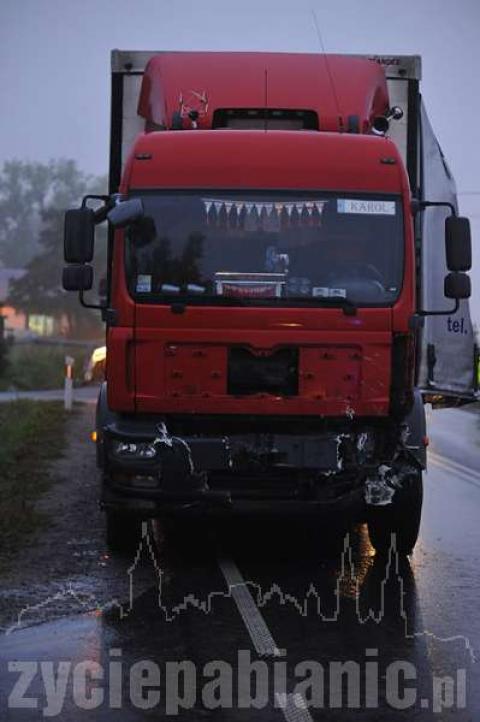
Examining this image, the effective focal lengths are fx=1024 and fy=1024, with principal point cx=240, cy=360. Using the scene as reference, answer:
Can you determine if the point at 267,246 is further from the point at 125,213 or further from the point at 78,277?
the point at 78,277

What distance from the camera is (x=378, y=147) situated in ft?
24.9

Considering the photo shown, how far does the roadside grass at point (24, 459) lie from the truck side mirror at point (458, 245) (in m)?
4.07

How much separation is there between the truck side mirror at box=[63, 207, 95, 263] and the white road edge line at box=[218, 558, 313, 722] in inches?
99.7

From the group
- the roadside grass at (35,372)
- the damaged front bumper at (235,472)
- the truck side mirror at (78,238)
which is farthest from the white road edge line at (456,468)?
the roadside grass at (35,372)

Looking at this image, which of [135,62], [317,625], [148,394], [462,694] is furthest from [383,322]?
[135,62]

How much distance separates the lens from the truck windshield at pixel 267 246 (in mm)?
7277

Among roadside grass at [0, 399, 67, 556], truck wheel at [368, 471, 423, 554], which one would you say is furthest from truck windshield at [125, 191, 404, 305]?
roadside grass at [0, 399, 67, 556]

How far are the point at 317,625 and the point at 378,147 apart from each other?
3539mm

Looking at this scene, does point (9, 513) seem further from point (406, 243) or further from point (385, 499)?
point (406, 243)

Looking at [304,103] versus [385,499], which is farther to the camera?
[304,103]

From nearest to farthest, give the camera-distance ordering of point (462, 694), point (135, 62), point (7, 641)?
1. point (462, 694)
2. point (7, 641)
3. point (135, 62)

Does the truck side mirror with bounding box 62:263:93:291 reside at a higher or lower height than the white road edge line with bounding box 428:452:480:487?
higher

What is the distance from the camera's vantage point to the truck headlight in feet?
23.3

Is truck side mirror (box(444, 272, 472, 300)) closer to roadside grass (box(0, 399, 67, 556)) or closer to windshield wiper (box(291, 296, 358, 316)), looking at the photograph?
windshield wiper (box(291, 296, 358, 316))
